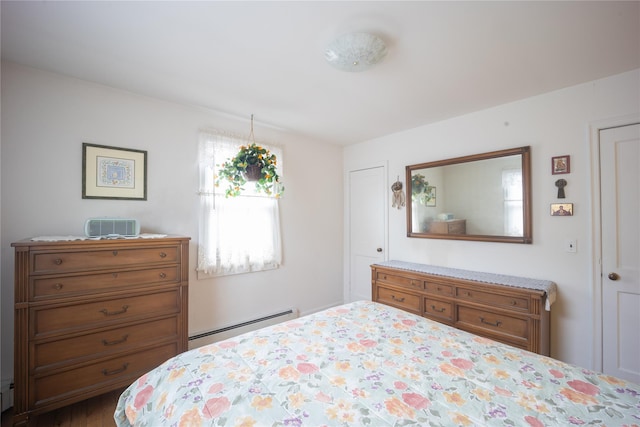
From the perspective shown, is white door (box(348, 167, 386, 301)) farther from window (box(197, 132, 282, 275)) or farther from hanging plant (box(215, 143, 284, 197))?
hanging plant (box(215, 143, 284, 197))

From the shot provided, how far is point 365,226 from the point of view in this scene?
3838 mm

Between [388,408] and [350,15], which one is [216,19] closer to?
[350,15]

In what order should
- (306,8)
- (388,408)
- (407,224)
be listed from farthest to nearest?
(407,224) → (306,8) → (388,408)

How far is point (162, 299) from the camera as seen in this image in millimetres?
2141

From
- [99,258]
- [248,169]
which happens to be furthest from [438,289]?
[99,258]

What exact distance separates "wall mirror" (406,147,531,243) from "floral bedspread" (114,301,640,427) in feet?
4.89

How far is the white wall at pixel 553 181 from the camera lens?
7.03ft

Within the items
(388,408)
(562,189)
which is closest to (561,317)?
(562,189)

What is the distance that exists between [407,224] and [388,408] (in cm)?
253

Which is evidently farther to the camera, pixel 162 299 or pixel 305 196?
pixel 305 196

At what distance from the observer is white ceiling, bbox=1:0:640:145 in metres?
1.42

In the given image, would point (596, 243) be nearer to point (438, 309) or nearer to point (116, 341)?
point (438, 309)

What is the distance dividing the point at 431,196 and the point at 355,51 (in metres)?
1.96

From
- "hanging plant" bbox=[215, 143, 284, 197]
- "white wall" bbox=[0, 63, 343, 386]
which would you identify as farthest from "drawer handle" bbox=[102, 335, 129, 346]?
"hanging plant" bbox=[215, 143, 284, 197]
